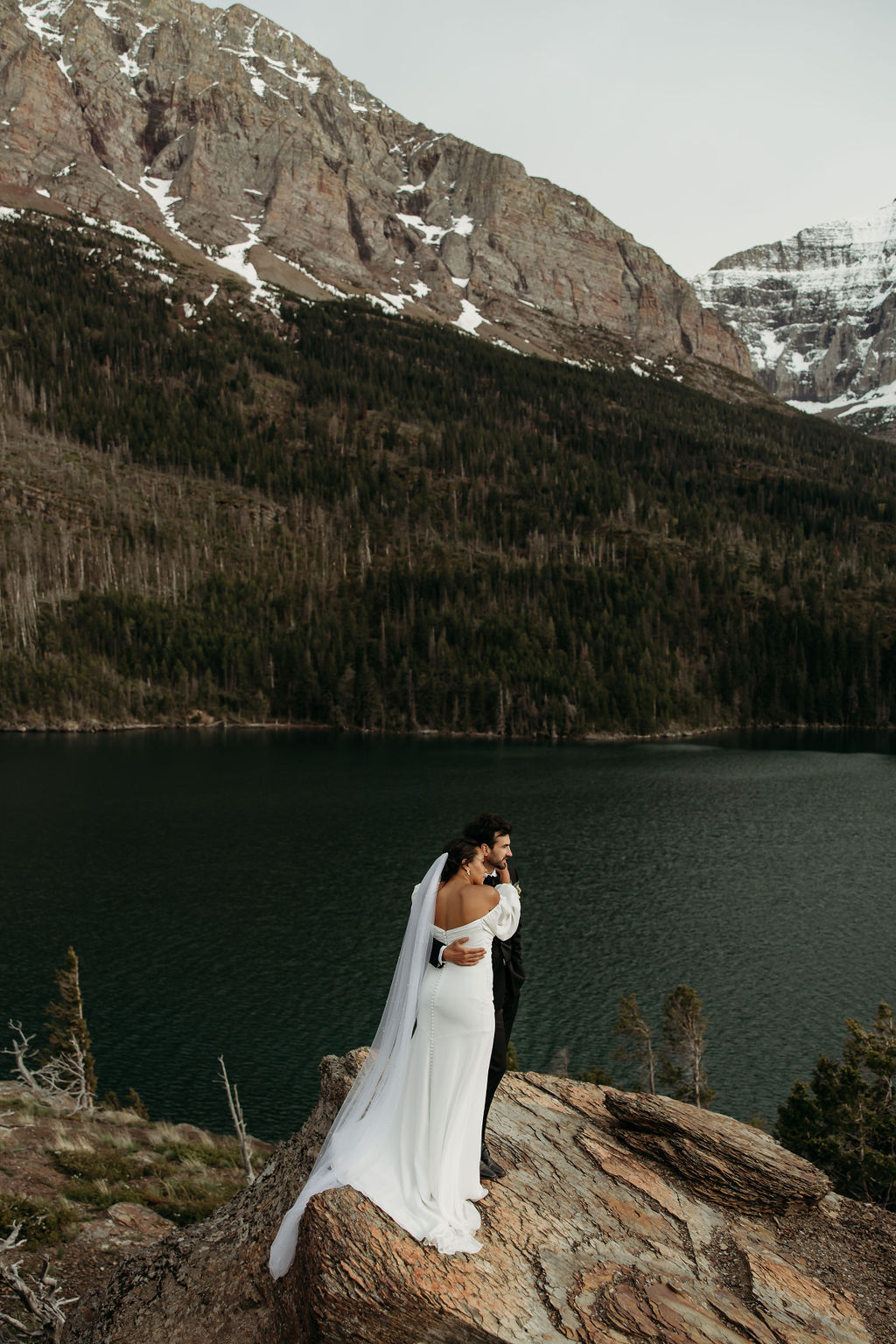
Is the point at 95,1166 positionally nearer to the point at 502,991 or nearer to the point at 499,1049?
the point at 499,1049

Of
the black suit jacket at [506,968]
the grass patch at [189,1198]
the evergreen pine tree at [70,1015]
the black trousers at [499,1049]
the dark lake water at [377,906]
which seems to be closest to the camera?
the black trousers at [499,1049]

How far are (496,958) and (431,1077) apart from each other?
50.8 inches

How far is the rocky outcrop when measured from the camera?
21.0ft

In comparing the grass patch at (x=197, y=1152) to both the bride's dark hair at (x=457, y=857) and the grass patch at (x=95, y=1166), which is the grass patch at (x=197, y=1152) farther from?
the bride's dark hair at (x=457, y=857)


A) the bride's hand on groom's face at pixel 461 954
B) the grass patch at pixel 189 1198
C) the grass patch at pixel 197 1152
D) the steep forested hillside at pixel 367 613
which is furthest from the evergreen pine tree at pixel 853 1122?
the steep forested hillside at pixel 367 613

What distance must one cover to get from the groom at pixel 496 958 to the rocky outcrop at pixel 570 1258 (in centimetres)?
88

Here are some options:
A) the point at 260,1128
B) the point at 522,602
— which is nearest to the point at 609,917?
the point at 260,1128

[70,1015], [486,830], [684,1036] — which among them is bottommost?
[684,1036]

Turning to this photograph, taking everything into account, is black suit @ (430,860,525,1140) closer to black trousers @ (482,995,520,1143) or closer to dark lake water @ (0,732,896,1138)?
black trousers @ (482,995,520,1143)

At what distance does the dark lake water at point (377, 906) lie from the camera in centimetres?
3306

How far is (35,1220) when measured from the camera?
12828 mm

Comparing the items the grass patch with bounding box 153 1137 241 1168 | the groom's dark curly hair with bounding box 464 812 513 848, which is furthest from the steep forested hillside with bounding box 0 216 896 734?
the groom's dark curly hair with bounding box 464 812 513 848

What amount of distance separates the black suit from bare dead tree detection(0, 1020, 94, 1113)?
1780 cm

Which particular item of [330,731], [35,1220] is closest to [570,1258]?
[35,1220]
